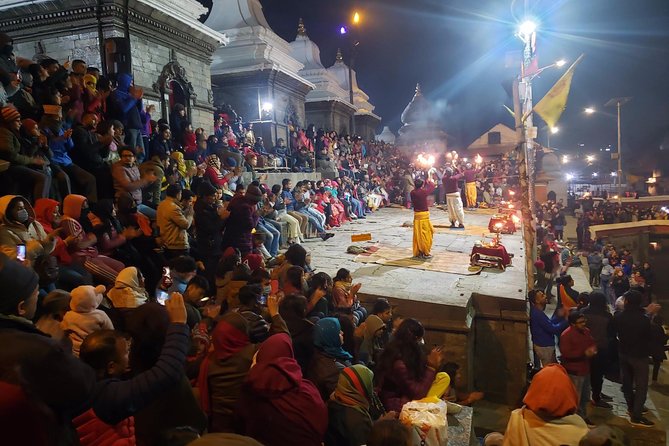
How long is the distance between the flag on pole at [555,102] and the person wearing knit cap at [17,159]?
31.5ft

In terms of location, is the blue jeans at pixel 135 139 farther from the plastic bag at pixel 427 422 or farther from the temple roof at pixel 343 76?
the temple roof at pixel 343 76

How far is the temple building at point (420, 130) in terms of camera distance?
4716 cm


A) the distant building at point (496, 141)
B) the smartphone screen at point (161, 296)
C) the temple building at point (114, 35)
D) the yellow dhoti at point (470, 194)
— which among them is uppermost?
the distant building at point (496, 141)

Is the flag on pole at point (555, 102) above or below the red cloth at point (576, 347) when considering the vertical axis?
above

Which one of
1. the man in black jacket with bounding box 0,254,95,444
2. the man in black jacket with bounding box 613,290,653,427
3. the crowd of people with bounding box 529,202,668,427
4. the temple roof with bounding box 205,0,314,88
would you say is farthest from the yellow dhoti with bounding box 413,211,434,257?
the temple roof with bounding box 205,0,314,88

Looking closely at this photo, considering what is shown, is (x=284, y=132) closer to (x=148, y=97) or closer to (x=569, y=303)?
(x=148, y=97)

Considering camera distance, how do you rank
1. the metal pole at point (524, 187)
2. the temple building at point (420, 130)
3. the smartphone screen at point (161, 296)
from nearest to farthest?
the smartphone screen at point (161, 296) → the metal pole at point (524, 187) → the temple building at point (420, 130)

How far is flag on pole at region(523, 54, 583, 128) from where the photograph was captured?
31.6 ft

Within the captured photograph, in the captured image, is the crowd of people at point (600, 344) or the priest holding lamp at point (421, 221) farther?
the priest holding lamp at point (421, 221)

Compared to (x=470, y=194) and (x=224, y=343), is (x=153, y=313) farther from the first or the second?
(x=470, y=194)

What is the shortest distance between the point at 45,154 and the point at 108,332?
466 cm

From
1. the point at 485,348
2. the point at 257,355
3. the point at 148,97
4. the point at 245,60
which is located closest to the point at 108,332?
the point at 257,355

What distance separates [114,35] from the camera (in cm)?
1048

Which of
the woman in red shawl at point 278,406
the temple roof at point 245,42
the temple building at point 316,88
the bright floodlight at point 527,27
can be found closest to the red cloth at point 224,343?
the woman in red shawl at point 278,406
